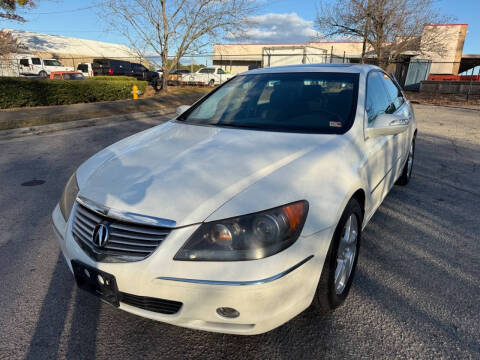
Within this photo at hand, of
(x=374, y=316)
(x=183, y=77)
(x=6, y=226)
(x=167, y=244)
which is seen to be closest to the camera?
(x=167, y=244)

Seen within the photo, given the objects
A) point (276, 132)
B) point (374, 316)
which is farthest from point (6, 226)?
point (374, 316)

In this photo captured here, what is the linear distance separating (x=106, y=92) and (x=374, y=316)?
15.2 metres

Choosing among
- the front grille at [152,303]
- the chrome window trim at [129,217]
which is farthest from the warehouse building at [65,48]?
the front grille at [152,303]

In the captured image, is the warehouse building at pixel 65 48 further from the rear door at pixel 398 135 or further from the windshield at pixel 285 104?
the windshield at pixel 285 104

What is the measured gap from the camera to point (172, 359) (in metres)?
1.85

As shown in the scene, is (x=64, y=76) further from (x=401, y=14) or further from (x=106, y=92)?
(x=401, y=14)

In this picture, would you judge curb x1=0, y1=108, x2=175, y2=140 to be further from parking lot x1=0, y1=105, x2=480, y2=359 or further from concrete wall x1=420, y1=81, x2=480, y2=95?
concrete wall x1=420, y1=81, x2=480, y2=95

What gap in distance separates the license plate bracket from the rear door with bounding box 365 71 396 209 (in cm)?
184

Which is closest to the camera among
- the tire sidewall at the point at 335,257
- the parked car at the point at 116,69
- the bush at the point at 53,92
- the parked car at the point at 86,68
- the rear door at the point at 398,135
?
the tire sidewall at the point at 335,257

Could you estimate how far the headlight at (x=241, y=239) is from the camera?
160 centimetres

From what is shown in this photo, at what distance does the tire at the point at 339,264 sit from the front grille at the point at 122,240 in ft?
3.05

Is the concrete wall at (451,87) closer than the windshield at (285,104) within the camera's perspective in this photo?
No

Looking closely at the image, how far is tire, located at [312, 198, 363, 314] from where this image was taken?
190 centimetres

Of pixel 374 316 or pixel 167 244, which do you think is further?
pixel 374 316
